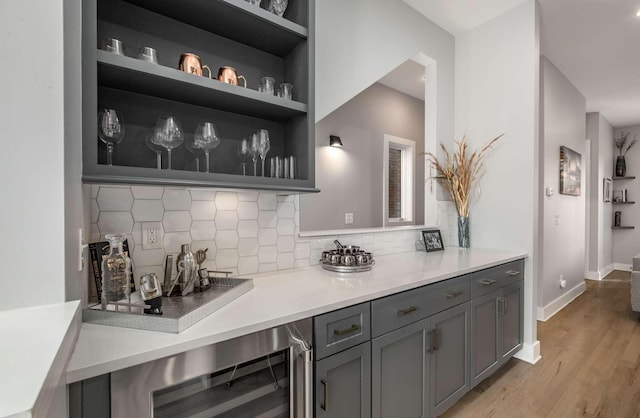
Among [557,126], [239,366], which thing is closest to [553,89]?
[557,126]

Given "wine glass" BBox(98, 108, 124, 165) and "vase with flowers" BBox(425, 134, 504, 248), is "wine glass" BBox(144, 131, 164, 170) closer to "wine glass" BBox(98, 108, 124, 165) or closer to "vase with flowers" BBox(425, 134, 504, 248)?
"wine glass" BBox(98, 108, 124, 165)

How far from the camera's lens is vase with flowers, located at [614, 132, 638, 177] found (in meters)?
6.02

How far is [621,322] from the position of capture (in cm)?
340

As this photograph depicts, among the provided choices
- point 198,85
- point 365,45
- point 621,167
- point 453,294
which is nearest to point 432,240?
point 453,294

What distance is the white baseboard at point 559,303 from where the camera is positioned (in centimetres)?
347

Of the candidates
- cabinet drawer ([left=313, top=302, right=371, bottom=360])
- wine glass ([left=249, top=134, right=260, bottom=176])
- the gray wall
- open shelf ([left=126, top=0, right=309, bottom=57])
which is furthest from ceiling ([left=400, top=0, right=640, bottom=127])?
cabinet drawer ([left=313, top=302, right=371, bottom=360])

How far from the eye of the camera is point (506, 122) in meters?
2.70

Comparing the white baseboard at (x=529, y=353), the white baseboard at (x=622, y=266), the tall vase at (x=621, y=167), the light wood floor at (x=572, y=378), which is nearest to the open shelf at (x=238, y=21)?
the light wood floor at (x=572, y=378)

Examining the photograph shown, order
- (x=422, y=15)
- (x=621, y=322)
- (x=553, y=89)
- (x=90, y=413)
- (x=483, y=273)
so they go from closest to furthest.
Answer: (x=90, y=413)
(x=483, y=273)
(x=422, y=15)
(x=621, y=322)
(x=553, y=89)

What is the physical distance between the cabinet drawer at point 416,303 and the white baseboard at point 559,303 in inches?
89.5

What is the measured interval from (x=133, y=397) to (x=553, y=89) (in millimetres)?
4757

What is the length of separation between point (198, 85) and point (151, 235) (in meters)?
0.68

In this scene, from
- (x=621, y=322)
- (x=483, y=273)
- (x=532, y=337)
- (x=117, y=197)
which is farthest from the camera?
Answer: (x=621, y=322)

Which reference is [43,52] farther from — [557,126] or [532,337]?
[557,126]
